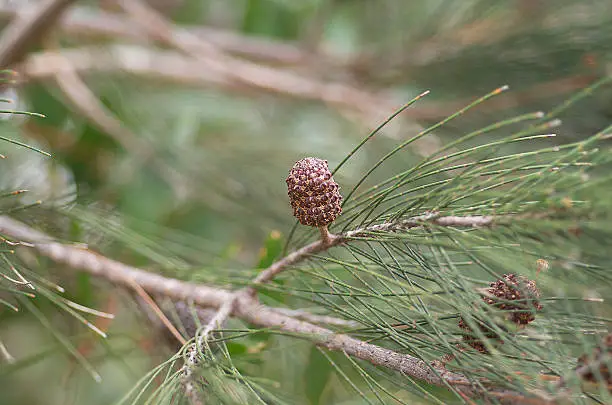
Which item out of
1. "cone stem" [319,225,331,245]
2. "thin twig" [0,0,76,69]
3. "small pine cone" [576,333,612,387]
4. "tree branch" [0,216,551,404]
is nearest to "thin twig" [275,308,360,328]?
"tree branch" [0,216,551,404]

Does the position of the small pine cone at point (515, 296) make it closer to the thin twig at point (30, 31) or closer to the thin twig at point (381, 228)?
the thin twig at point (381, 228)

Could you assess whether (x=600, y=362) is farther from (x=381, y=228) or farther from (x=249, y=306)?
(x=249, y=306)

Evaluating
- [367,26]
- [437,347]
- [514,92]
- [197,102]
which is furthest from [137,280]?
[197,102]

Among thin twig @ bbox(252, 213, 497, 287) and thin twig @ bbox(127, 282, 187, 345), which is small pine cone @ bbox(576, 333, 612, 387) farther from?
thin twig @ bbox(127, 282, 187, 345)

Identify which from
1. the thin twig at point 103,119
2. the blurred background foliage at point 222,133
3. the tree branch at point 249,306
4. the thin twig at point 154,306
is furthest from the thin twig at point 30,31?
the thin twig at point 154,306

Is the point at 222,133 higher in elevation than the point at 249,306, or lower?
higher

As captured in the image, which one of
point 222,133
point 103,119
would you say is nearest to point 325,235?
point 103,119
